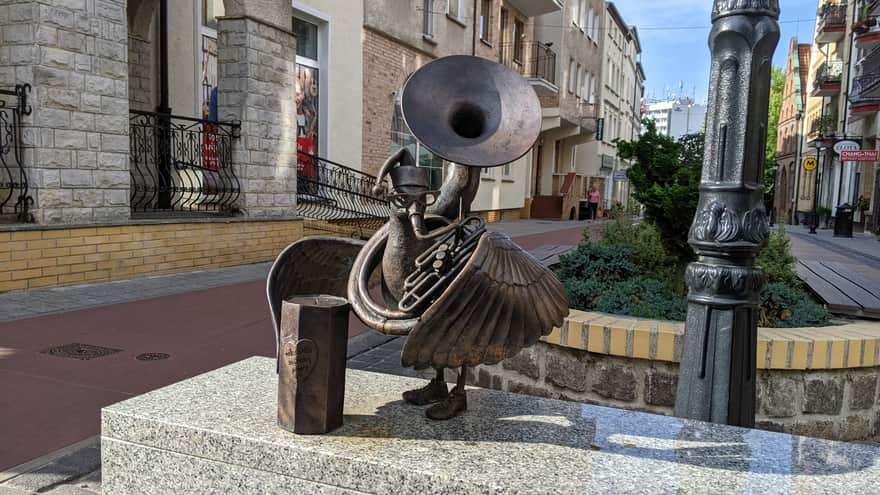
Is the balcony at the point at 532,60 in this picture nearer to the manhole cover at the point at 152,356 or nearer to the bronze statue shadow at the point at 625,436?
the manhole cover at the point at 152,356

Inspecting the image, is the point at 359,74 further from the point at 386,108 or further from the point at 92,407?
the point at 92,407

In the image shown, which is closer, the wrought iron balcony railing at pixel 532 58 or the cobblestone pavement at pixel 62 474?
the cobblestone pavement at pixel 62 474

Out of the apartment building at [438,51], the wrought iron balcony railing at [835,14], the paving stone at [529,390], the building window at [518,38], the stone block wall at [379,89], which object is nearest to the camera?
the paving stone at [529,390]

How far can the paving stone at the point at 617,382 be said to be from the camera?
368 cm

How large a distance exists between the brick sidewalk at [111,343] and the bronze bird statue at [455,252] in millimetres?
1799

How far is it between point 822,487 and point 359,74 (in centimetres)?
1395

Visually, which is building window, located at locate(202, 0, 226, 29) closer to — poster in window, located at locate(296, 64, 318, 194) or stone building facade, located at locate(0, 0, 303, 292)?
stone building facade, located at locate(0, 0, 303, 292)

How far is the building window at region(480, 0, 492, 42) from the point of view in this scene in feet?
70.5

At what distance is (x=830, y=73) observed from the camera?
112ft

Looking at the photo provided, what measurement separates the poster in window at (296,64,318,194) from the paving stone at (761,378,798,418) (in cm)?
1061

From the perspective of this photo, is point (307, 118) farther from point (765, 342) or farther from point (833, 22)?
point (833, 22)

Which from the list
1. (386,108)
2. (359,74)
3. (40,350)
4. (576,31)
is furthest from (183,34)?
(576,31)

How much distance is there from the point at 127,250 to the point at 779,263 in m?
7.50

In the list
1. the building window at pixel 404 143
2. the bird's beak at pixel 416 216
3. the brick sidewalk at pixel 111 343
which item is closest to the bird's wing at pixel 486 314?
the bird's beak at pixel 416 216
